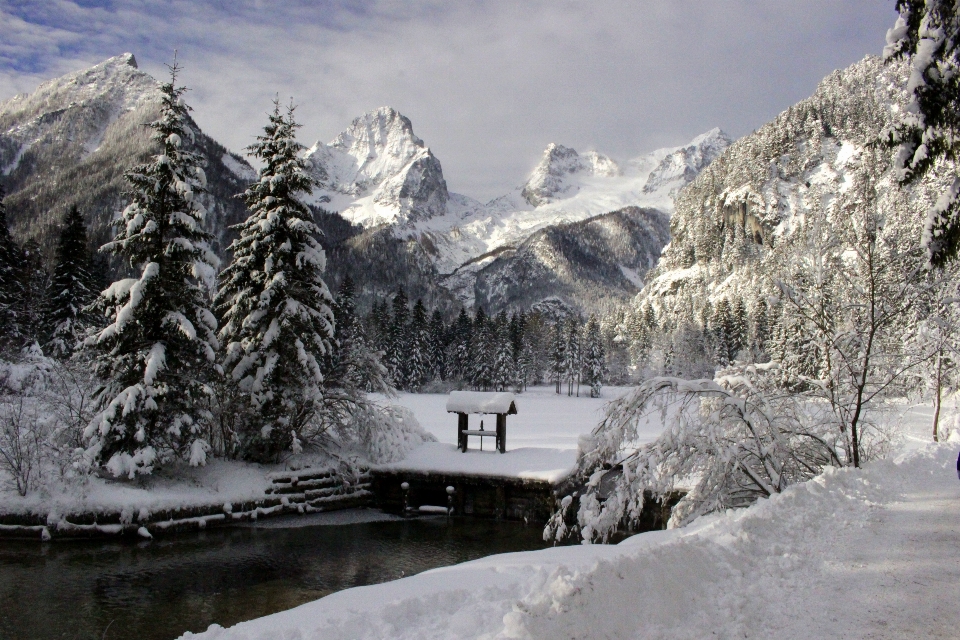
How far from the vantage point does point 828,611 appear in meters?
5.48

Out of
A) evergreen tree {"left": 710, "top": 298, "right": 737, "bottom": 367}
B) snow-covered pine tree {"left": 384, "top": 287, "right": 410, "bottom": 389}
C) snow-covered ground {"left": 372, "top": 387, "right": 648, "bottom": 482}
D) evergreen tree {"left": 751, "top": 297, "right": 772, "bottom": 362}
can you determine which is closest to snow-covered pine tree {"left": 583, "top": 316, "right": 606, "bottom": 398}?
evergreen tree {"left": 710, "top": 298, "right": 737, "bottom": 367}

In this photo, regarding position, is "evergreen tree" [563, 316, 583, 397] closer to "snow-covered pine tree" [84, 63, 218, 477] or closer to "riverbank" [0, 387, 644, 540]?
"riverbank" [0, 387, 644, 540]

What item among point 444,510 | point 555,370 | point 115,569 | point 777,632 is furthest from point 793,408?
point 555,370

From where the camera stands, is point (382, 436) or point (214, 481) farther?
point (382, 436)

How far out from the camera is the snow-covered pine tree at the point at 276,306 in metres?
20.2

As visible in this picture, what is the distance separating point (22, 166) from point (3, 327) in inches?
7011

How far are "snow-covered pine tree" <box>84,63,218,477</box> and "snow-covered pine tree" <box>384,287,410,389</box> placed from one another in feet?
157

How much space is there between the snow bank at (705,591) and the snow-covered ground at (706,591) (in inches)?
0.6

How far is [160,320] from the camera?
18.1 m

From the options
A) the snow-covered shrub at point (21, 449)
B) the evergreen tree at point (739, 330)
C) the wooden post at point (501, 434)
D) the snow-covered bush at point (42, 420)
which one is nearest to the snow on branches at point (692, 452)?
the wooden post at point (501, 434)

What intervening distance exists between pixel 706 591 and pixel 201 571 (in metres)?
12.4

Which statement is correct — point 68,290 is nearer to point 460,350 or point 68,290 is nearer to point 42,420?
point 42,420

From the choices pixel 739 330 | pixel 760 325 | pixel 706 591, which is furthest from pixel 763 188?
pixel 706 591

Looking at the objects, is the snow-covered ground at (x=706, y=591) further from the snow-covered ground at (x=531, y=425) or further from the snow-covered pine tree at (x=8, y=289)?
the snow-covered pine tree at (x=8, y=289)
